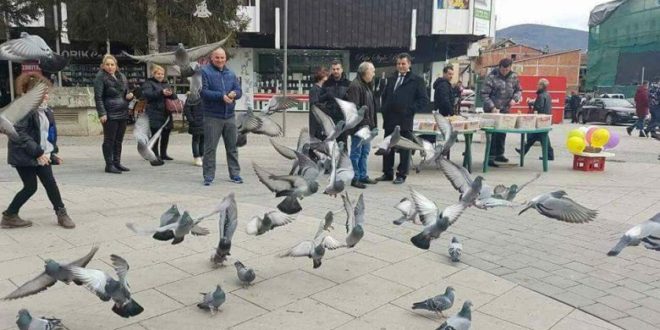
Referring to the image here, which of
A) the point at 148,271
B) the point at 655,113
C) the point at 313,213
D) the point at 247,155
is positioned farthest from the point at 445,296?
the point at 655,113

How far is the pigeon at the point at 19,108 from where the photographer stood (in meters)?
4.38

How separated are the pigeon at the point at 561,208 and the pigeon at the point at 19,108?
4.01 m

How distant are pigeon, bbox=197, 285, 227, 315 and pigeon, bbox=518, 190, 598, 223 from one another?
7.37 feet

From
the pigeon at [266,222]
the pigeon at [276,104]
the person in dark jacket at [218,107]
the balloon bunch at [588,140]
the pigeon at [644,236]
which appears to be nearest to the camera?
the pigeon at [644,236]

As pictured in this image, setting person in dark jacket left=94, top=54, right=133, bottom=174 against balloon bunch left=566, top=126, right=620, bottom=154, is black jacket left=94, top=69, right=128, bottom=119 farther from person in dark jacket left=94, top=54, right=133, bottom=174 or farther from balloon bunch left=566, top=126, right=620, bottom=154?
balloon bunch left=566, top=126, right=620, bottom=154

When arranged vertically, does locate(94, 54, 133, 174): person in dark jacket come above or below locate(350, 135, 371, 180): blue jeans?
above

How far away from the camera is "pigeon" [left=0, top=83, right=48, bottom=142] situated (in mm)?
4383

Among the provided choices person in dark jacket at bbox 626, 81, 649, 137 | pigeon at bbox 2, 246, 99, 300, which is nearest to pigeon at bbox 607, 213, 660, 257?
pigeon at bbox 2, 246, 99, 300

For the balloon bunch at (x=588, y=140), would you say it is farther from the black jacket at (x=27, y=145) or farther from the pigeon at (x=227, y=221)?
the black jacket at (x=27, y=145)

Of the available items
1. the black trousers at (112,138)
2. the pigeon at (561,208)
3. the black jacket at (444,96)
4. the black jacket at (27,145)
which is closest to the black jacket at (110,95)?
the black trousers at (112,138)

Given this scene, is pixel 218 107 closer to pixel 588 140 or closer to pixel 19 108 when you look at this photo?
pixel 19 108

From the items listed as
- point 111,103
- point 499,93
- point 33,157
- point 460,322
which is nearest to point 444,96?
point 499,93

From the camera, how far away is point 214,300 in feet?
11.9

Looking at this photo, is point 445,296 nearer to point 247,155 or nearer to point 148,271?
point 148,271
